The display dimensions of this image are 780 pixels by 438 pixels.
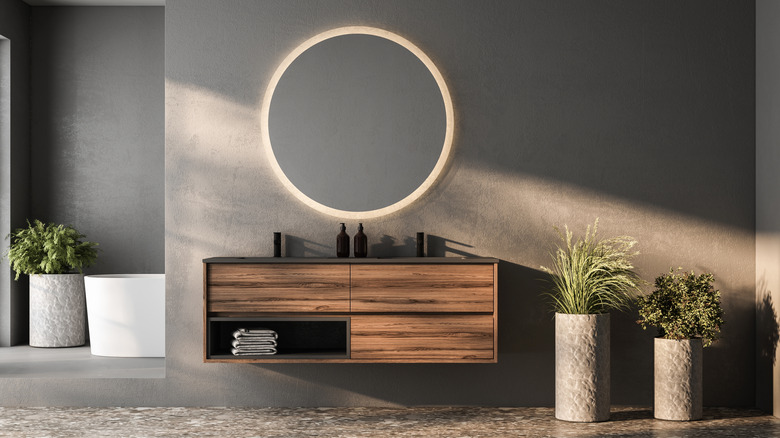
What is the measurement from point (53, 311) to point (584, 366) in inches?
133

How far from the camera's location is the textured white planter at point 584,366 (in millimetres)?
3820

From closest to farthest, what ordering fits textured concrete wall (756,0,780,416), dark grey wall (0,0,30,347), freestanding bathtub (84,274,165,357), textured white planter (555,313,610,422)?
textured white planter (555,313,610,422)
textured concrete wall (756,0,780,416)
freestanding bathtub (84,274,165,357)
dark grey wall (0,0,30,347)

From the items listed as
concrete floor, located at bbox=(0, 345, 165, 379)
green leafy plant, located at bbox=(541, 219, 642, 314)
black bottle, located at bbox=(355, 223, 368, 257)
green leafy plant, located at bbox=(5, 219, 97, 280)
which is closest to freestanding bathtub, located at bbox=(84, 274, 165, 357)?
concrete floor, located at bbox=(0, 345, 165, 379)

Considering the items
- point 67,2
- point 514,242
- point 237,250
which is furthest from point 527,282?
point 67,2

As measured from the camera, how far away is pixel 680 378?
385cm

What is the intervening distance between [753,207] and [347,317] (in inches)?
90.8

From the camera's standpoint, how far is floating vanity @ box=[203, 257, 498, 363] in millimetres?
3854

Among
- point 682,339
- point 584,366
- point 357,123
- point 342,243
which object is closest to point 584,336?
point 584,366

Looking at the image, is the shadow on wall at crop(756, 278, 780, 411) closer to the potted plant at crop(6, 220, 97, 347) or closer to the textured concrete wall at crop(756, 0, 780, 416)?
the textured concrete wall at crop(756, 0, 780, 416)

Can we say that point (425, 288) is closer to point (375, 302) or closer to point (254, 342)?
point (375, 302)

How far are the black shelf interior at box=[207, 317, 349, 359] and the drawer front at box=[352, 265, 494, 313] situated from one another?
0.68ft

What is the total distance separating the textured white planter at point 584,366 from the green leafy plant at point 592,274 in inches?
3.8

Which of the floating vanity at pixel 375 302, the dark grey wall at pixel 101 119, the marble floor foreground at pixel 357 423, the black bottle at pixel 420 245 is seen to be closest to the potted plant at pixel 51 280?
the dark grey wall at pixel 101 119

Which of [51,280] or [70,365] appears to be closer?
[70,365]
